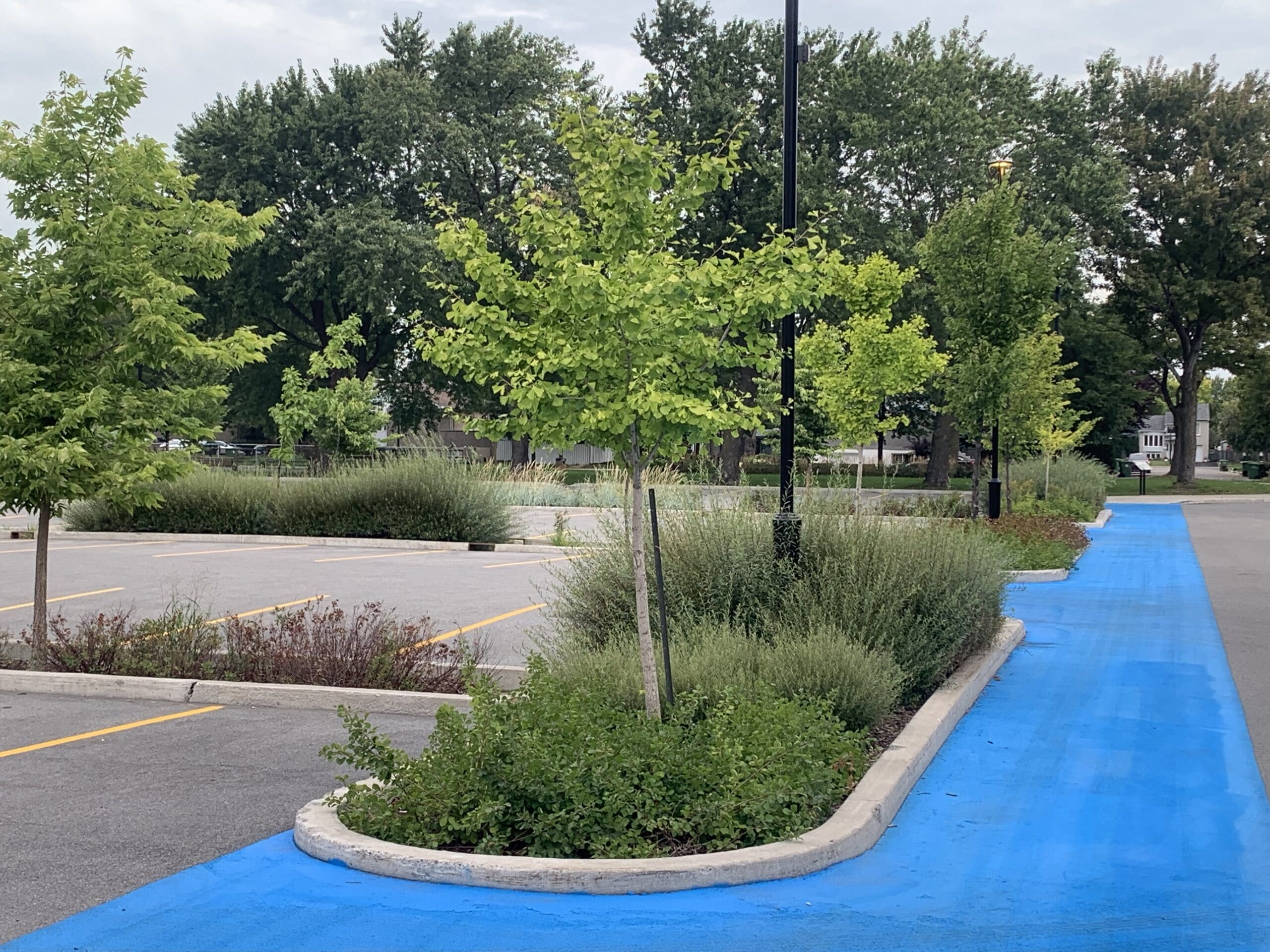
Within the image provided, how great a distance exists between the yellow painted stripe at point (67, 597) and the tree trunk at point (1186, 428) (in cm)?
4734

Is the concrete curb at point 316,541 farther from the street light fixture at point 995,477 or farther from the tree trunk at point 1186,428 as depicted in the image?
the tree trunk at point 1186,428

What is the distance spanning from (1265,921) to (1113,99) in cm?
5312

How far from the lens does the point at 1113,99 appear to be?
51094mm

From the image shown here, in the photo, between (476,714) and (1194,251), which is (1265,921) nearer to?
(476,714)

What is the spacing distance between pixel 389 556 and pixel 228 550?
3079mm

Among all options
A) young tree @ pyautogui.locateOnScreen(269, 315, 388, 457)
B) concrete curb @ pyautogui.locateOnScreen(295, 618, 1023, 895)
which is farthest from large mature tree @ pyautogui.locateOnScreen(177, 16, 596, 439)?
concrete curb @ pyautogui.locateOnScreen(295, 618, 1023, 895)

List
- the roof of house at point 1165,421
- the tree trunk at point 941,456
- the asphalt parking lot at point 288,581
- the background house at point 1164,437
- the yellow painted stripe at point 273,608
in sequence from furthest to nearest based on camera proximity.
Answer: the background house at point 1164,437, the roof of house at point 1165,421, the tree trunk at point 941,456, the asphalt parking lot at point 288,581, the yellow painted stripe at point 273,608

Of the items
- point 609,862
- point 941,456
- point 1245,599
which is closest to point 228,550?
point 1245,599

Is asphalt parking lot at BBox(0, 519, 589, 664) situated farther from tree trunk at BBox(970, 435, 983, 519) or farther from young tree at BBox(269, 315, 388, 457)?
young tree at BBox(269, 315, 388, 457)

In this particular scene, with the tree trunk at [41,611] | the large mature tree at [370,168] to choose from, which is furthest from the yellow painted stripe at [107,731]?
the large mature tree at [370,168]

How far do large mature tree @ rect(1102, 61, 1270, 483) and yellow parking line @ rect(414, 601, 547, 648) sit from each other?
43.5 m

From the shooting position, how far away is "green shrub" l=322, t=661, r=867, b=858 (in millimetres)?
5344

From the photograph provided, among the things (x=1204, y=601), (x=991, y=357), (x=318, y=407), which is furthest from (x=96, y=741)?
(x=318, y=407)

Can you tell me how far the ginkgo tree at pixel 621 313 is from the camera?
21.4 ft
